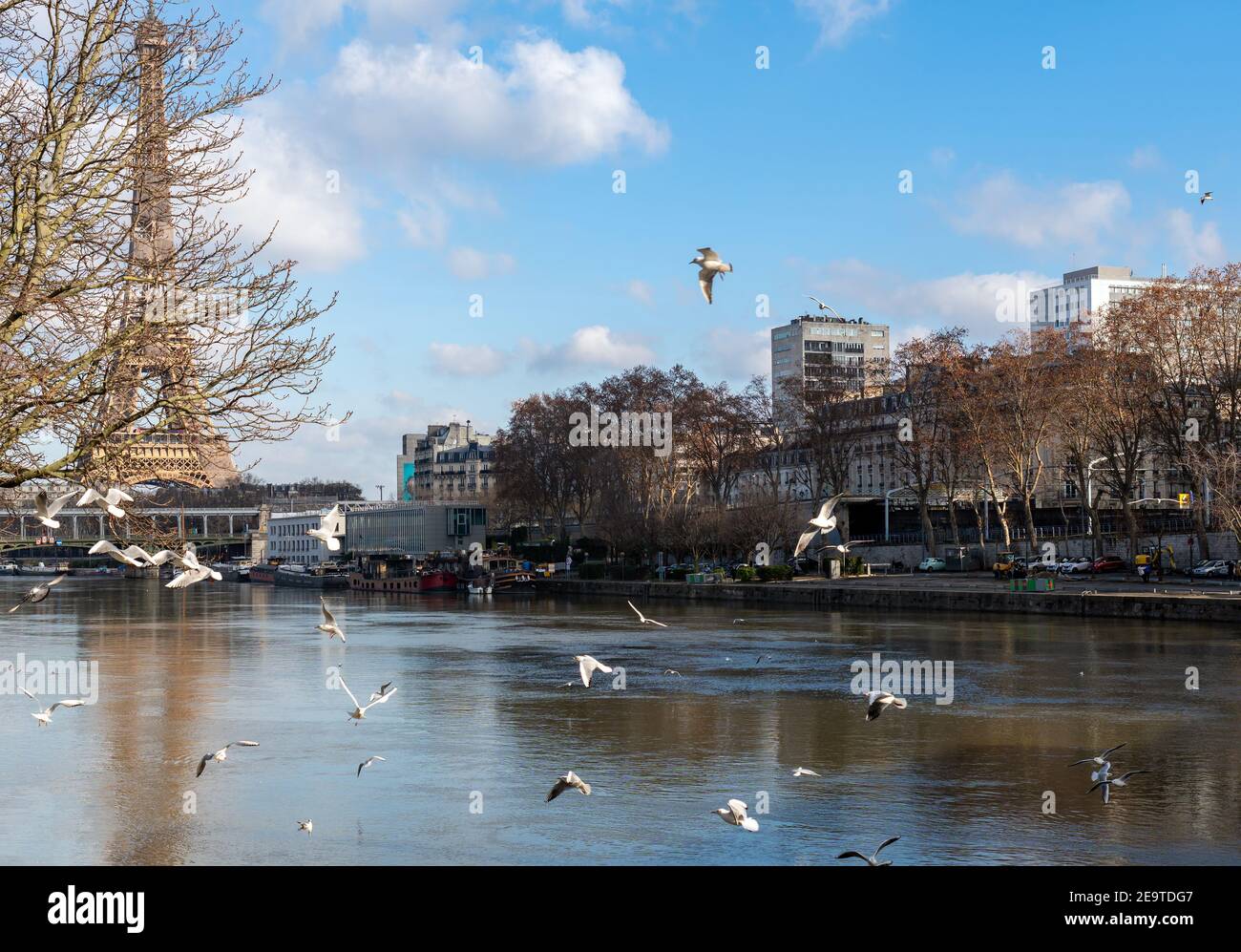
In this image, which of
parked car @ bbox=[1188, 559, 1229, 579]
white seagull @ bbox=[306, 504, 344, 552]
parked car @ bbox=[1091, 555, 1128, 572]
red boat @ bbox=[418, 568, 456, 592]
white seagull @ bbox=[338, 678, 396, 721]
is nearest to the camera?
white seagull @ bbox=[306, 504, 344, 552]

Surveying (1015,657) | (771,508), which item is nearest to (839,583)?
(771,508)

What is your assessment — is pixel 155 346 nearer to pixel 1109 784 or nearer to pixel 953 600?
pixel 1109 784

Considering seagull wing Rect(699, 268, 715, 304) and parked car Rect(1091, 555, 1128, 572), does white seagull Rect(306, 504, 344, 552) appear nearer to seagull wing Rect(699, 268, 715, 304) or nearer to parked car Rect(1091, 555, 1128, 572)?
seagull wing Rect(699, 268, 715, 304)

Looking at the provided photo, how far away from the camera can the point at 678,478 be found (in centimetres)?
10144

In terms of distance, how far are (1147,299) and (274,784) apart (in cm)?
5402

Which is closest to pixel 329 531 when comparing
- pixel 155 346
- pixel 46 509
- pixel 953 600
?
pixel 155 346

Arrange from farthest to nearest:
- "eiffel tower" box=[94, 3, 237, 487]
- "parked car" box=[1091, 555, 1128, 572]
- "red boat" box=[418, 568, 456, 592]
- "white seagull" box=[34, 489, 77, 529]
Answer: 1. "red boat" box=[418, 568, 456, 592]
2. "parked car" box=[1091, 555, 1128, 572]
3. "eiffel tower" box=[94, 3, 237, 487]
4. "white seagull" box=[34, 489, 77, 529]

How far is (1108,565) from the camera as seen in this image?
7288 cm

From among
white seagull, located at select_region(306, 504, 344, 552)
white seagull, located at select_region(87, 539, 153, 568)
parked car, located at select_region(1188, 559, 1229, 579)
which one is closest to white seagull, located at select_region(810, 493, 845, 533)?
white seagull, located at select_region(306, 504, 344, 552)

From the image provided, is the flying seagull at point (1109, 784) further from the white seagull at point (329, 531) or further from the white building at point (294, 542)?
the white building at point (294, 542)

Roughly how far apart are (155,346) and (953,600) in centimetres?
5300

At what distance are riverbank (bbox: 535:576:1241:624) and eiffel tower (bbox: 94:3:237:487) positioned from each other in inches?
1724

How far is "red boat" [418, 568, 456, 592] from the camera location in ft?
379

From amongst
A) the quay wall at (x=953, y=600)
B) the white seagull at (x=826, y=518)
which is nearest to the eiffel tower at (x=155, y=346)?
the white seagull at (x=826, y=518)
